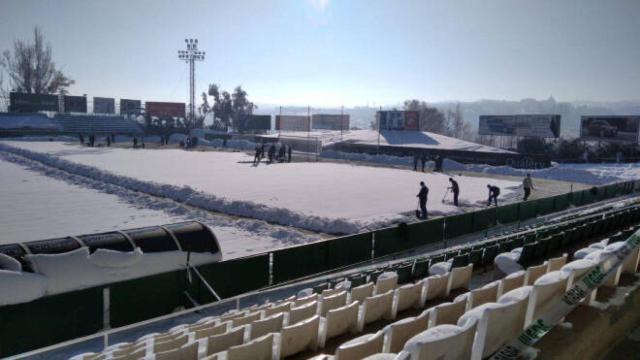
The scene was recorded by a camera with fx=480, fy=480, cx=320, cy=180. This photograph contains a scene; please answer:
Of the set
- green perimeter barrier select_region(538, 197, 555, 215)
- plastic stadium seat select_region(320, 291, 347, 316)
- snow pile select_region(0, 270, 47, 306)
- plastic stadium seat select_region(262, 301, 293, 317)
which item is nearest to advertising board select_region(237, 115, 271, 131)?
green perimeter barrier select_region(538, 197, 555, 215)

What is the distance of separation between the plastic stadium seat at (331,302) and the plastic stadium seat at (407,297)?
0.89m

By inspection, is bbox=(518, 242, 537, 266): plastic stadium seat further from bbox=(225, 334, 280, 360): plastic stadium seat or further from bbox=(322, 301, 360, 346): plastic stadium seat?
bbox=(225, 334, 280, 360): plastic stadium seat

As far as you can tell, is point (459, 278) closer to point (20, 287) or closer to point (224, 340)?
point (224, 340)

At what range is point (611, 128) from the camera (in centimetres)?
5428

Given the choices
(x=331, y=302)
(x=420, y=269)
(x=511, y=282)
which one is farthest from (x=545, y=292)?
(x=420, y=269)

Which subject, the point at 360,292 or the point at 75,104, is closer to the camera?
the point at 360,292

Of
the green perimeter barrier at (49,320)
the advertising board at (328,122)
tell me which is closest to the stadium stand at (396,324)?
the green perimeter barrier at (49,320)

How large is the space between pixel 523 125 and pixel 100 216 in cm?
5401

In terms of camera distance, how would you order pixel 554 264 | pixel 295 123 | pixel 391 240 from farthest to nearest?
pixel 295 123, pixel 391 240, pixel 554 264

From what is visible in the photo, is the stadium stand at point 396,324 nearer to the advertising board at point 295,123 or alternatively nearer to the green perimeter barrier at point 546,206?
the green perimeter barrier at point 546,206

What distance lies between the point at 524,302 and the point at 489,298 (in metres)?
1.56

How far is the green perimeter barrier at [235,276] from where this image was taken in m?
11.1

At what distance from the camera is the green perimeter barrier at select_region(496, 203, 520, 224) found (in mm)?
19944

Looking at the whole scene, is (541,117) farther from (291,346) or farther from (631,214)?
(291,346)
